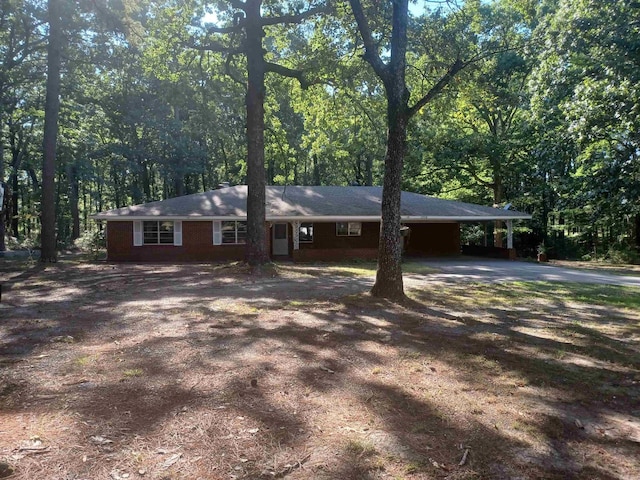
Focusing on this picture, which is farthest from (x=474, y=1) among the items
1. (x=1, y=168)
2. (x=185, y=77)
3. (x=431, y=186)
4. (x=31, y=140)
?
(x=31, y=140)

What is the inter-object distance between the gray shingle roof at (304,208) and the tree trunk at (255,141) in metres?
4.50

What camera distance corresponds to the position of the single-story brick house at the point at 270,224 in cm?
1973

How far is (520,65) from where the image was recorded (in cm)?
2397

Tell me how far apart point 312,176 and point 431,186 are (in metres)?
14.5

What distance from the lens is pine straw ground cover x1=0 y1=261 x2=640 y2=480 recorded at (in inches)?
115

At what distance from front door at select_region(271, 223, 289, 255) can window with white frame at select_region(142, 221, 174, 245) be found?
4.95 meters

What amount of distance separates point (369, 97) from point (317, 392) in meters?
12.0

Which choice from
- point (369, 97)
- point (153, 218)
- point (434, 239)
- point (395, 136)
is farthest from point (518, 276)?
point (153, 218)

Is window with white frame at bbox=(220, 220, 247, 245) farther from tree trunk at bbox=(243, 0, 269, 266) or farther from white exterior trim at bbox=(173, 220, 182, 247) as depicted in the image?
tree trunk at bbox=(243, 0, 269, 266)

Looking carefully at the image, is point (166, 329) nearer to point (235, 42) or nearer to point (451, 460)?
point (451, 460)

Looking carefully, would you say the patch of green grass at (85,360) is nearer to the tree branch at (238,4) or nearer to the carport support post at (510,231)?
the tree branch at (238,4)

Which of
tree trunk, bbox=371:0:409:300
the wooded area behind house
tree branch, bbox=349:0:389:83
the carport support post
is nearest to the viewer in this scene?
tree trunk, bbox=371:0:409:300

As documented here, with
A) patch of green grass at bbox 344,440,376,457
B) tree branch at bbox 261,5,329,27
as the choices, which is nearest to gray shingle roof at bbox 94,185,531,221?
tree branch at bbox 261,5,329,27

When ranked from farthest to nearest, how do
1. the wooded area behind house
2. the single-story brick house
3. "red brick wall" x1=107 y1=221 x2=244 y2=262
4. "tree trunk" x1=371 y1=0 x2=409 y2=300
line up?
"red brick wall" x1=107 y1=221 x2=244 y2=262
the single-story brick house
the wooded area behind house
"tree trunk" x1=371 y1=0 x2=409 y2=300
